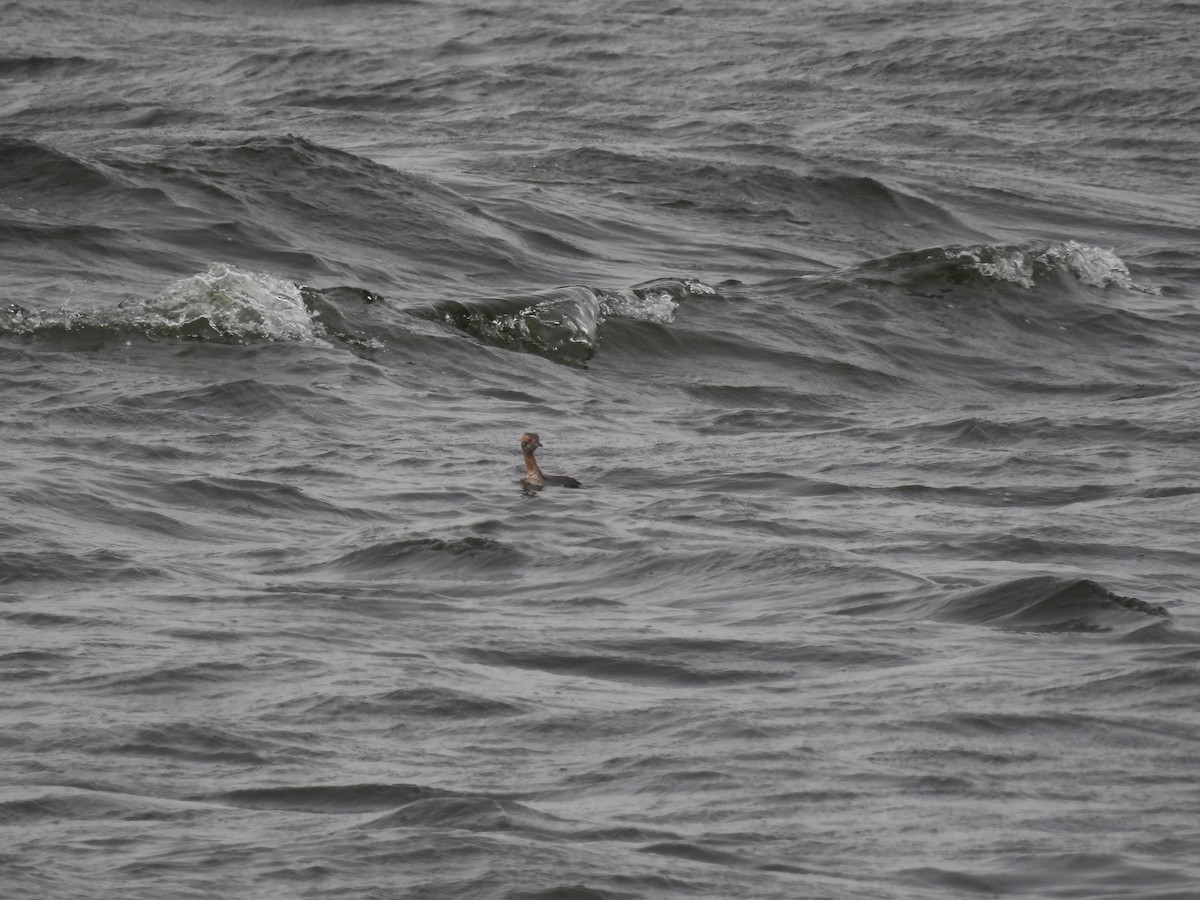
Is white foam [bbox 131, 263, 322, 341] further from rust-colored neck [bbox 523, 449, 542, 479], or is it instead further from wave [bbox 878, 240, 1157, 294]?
wave [bbox 878, 240, 1157, 294]

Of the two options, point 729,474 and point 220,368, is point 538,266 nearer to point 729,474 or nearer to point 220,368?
point 220,368

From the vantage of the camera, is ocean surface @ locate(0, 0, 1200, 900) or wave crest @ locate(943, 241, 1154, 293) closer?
ocean surface @ locate(0, 0, 1200, 900)

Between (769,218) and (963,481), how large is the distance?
8055 mm

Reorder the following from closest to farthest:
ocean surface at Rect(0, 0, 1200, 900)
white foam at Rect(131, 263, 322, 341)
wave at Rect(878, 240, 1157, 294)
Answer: ocean surface at Rect(0, 0, 1200, 900) < white foam at Rect(131, 263, 322, 341) < wave at Rect(878, 240, 1157, 294)

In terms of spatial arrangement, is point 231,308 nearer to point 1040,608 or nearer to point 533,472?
point 533,472

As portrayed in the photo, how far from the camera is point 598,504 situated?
9289mm

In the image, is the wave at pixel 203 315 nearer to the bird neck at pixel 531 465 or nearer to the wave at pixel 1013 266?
the bird neck at pixel 531 465

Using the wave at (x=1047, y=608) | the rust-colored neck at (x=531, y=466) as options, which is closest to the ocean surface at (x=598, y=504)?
the wave at (x=1047, y=608)

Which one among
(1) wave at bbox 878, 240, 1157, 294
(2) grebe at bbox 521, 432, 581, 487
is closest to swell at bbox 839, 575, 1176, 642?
(2) grebe at bbox 521, 432, 581, 487

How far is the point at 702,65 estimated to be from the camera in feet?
80.3

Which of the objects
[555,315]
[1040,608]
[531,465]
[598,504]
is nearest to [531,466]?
[531,465]

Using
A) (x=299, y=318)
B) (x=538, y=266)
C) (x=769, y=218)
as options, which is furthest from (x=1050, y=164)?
(x=299, y=318)

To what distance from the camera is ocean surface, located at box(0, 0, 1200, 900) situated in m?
5.55

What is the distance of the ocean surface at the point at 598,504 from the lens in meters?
5.55
